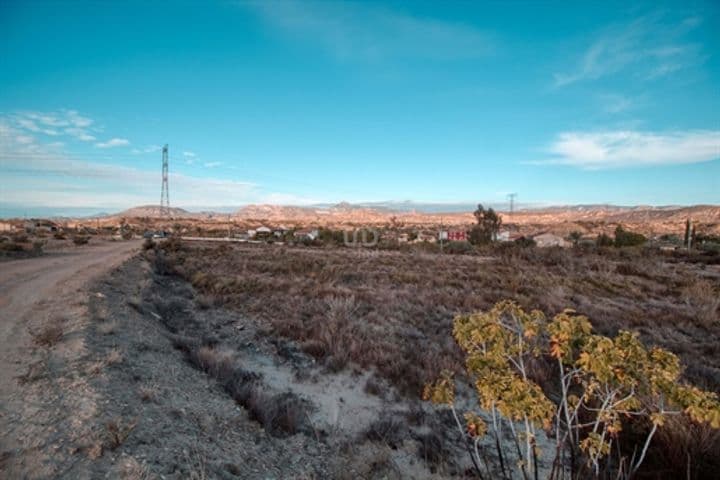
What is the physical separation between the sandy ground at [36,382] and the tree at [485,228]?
3644 centimetres

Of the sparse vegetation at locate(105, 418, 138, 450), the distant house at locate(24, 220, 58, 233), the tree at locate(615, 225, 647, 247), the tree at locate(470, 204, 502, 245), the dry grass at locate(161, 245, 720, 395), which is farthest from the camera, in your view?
the distant house at locate(24, 220, 58, 233)

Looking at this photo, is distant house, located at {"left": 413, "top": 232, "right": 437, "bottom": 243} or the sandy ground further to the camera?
distant house, located at {"left": 413, "top": 232, "right": 437, "bottom": 243}

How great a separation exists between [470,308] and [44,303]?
12992 millimetres

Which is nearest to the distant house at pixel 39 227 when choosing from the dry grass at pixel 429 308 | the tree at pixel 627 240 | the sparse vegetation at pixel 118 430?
the dry grass at pixel 429 308

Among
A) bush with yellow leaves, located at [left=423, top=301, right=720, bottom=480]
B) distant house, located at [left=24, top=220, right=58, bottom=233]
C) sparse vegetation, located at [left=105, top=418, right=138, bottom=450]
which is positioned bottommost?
sparse vegetation, located at [left=105, top=418, right=138, bottom=450]

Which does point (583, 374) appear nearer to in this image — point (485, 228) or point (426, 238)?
point (485, 228)

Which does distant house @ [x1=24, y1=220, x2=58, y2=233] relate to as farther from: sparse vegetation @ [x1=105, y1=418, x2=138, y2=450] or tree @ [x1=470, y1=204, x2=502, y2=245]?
sparse vegetation @ [x1=105, y1=418, x2=138, y2=450]

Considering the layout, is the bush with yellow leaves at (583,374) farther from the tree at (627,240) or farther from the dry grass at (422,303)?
the tree at (627,240)

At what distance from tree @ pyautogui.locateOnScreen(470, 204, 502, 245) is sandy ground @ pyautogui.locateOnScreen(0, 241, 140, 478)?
36440 millimetres

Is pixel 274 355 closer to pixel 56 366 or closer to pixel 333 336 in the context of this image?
pixel 333 336

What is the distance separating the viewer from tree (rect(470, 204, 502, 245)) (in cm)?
4016

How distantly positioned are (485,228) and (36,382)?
40457mm

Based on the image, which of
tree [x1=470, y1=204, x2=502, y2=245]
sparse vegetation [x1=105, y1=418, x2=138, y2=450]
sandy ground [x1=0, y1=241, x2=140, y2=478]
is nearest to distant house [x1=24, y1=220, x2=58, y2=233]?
sandy ground [x1=0, y1=241, x2=140, y2=478]

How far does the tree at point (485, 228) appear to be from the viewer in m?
40.2
